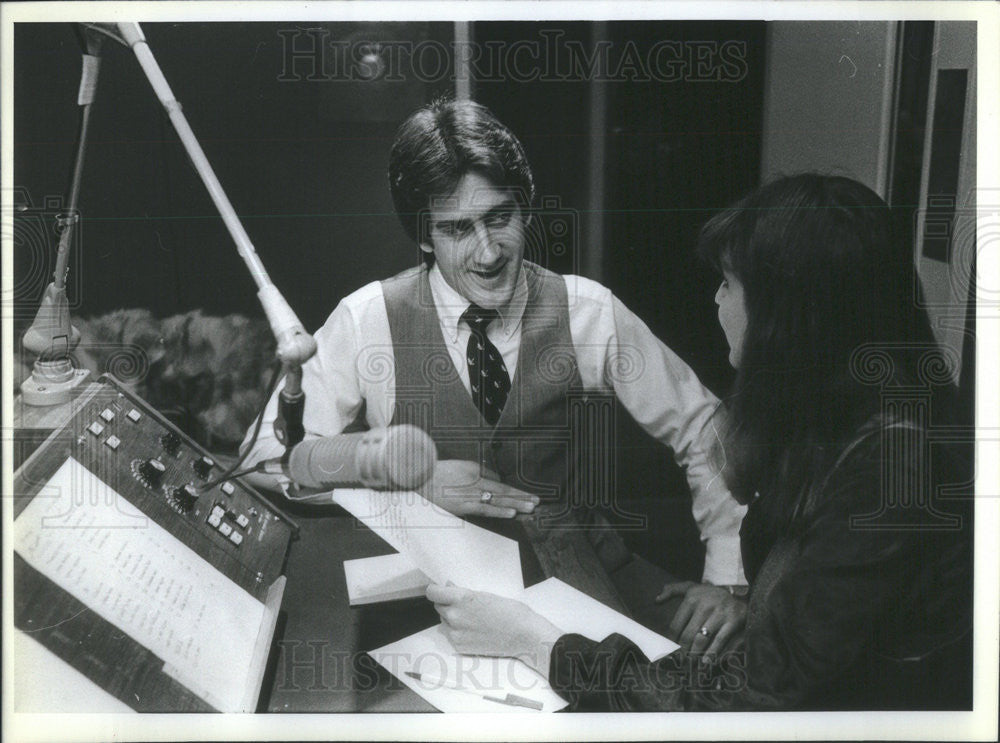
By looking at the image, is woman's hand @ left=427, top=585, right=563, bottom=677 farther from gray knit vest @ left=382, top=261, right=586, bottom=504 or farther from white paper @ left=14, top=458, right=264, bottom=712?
white paper @ left=14, top=458, right=264, bottom=712

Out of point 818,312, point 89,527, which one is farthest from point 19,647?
point 818,312

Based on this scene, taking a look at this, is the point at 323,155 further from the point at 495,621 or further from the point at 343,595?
the point at 495,621

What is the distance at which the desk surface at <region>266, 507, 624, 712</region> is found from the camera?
2.24m

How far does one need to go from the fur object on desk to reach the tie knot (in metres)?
0.41

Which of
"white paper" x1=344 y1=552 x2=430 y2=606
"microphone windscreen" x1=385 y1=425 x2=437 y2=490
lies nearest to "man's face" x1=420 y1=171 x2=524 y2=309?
"microphone windscreen" x1=385 y1=425 x2=437 y2=490

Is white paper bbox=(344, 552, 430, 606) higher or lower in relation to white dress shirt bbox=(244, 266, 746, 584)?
lower

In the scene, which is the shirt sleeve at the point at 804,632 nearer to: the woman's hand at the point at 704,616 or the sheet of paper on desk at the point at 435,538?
the woman's hand at the point at 704,616

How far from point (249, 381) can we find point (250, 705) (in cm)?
67

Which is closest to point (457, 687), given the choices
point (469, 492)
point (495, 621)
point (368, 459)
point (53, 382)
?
point (495, 621)

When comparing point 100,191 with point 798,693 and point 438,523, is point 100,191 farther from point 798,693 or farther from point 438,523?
point 798,693

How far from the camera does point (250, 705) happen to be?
2.23 metres

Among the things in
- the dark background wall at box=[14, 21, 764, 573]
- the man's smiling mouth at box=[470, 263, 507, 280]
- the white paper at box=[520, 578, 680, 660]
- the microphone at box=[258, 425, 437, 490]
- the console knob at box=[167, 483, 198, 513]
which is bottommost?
the white paper at box=[520, 578, 680, 660]

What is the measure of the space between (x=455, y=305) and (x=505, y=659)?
2.44 feet

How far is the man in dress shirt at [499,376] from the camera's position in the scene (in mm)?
2215
